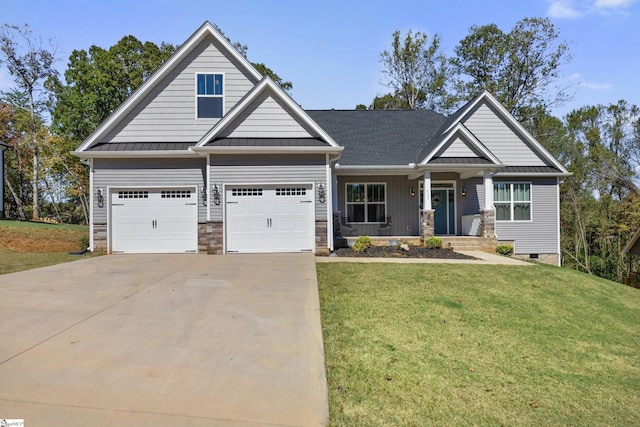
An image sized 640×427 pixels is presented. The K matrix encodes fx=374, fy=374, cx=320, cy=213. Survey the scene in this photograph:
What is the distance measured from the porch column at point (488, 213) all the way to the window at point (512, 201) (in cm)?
160

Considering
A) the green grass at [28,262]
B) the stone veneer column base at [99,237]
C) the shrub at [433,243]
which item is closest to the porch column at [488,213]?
the shrub at [433,243]

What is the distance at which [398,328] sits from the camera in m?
5.59

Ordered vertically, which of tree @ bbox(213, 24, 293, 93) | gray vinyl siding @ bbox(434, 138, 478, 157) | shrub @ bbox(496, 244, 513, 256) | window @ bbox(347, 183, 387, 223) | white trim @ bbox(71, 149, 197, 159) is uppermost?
tree @ bbox(213, 24, 293, 93)

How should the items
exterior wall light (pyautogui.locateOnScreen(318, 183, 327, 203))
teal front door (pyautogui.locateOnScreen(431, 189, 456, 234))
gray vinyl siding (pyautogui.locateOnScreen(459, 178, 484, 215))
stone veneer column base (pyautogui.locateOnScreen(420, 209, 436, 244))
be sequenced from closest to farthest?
exterior wall light (pyautogui.locateOnScreen(318, 183, 327, 203)) < stone veneer column base (pyautogui.locateOnScreen(420, 209, 436, 244)) < gray vinyl siding (pyautogui.locateOnScreen(459, 178, 484, 215)) < teal front door (pyautogui.locateOnScreen(431, 189, 456, 234))

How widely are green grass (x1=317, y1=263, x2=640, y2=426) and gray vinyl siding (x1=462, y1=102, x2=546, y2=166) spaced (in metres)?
8.62

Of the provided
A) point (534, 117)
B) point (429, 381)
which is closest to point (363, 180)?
point (429, 381)

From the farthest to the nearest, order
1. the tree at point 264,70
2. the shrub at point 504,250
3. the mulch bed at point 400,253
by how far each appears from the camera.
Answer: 1. the tree at point 264,70
2. the shrub at point 504,250
3. the mulch bed at point 400,253

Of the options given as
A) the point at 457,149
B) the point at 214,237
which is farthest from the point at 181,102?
the point at 457,149

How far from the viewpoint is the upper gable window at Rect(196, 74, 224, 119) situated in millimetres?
13344

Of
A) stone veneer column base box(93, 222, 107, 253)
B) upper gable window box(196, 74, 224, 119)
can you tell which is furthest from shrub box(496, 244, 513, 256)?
A: stone veneer column base box(93, 222, 107, 253)

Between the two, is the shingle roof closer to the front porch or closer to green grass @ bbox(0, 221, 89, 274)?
the front porch

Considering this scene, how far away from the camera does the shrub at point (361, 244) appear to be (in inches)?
497

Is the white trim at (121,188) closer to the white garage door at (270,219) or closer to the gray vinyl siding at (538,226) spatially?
the white garage door at (270,219)

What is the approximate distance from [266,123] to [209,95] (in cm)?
265
